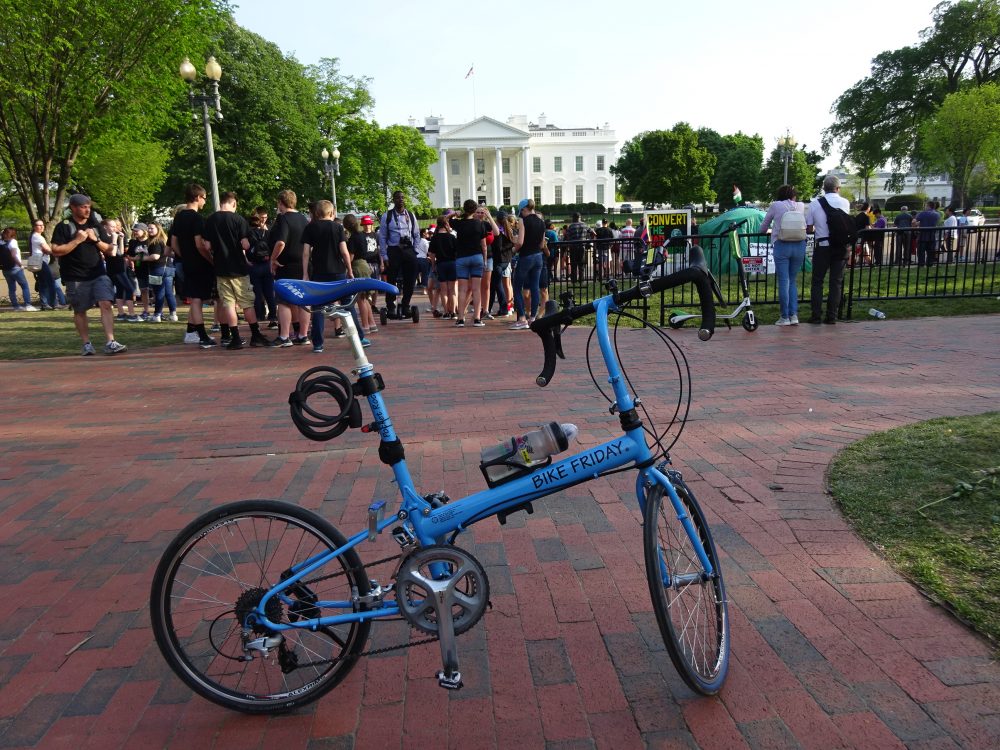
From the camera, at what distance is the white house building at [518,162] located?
105 meters

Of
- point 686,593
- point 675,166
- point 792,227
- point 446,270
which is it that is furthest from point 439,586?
point 675,166

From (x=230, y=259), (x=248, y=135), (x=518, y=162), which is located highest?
(x=518, y=162)

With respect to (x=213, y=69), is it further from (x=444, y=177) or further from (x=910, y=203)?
(x=444, y=177)

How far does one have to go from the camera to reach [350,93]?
61.5 meters

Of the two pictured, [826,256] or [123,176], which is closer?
[826,256]

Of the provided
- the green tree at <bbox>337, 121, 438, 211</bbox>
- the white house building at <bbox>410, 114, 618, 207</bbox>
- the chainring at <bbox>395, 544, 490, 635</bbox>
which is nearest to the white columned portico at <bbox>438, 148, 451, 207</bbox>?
the white house building at <bbox>410, 114, 618, 207</bbox>

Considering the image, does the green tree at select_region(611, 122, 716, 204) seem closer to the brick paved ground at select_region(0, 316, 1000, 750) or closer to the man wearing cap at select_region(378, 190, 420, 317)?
the man wearing cap at select_region(378, 190, 420, 317)

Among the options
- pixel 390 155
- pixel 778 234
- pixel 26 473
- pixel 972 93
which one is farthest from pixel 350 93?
pixel 26 473

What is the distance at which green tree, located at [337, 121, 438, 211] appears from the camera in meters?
60.2

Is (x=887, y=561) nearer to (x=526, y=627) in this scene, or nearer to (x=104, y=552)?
(x=526, y=627)

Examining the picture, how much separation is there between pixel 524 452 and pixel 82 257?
8.54m

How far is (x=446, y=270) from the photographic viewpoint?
1133 centimetres

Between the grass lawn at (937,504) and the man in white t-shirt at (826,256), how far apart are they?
5.54 metres

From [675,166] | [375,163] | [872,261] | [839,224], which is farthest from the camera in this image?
[675,166]
